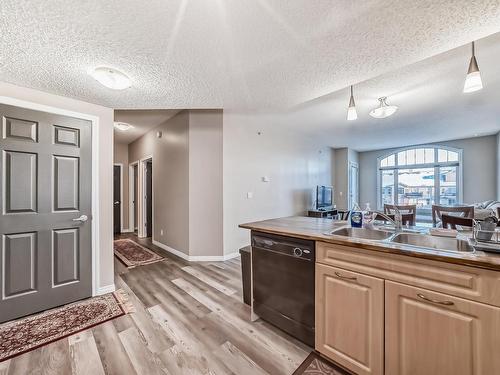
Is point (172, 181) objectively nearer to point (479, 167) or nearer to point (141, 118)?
point (141, 118)

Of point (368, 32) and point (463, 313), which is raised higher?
point (368, 32)

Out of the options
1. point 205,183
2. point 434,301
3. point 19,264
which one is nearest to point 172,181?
point 205,183

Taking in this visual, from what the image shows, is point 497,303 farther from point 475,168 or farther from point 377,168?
point 377,168

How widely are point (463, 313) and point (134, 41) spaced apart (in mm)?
2535

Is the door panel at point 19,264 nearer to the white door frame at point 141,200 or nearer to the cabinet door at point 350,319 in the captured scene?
the cabinet door at point 350,319

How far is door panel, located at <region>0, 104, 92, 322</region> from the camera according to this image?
2.00 metres

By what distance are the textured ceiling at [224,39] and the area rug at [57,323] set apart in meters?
2.24

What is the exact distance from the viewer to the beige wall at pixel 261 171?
3844mm

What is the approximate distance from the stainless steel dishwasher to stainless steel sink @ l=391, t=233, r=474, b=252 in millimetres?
649

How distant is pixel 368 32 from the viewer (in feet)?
4.85

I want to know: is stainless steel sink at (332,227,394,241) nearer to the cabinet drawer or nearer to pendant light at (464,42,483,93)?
the cabinet drawer

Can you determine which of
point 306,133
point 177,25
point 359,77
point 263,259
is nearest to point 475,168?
point 306,133

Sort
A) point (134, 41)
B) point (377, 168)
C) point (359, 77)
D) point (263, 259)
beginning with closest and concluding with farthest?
point (134, 41)
point (263, 259)
point (359, 77)
point (377, 168)

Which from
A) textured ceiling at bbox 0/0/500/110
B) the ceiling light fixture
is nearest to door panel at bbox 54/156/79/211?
textured ceiling at bbox 0/0/500/110
